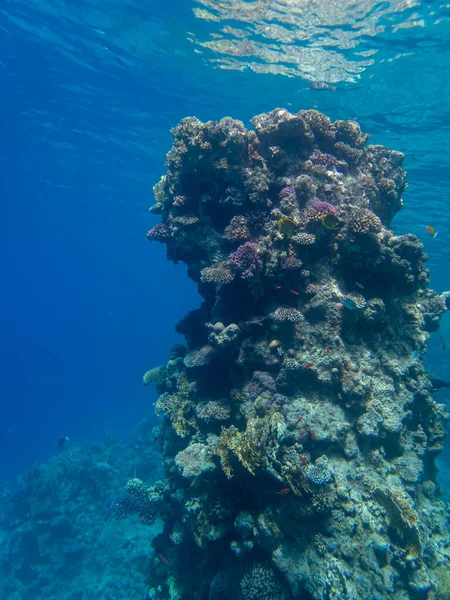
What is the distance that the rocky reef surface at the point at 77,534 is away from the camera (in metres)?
16.0

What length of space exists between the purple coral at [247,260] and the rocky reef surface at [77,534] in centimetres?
954

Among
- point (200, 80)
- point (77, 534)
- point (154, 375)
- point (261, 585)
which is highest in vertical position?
point (200, 80)

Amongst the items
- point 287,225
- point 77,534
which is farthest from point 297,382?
point 77,534

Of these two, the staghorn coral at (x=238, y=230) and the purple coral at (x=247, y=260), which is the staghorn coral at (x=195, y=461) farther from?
the staghorn coral at (x=238, y=230)

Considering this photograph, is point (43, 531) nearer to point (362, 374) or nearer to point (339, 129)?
point (362, 374)

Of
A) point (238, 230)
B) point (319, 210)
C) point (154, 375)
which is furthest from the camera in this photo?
point (154, 375)

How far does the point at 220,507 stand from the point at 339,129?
1046 cm

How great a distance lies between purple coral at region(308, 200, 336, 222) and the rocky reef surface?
11244 millimetres

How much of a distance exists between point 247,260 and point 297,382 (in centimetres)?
299

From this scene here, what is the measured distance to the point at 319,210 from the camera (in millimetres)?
7977

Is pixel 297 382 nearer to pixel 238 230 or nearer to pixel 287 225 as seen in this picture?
pixel 287 225

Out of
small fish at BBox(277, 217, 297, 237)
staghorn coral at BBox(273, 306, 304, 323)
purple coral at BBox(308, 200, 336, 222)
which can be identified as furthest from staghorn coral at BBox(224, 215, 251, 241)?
staghorn coral at BBox(273, 306, 304, 323)

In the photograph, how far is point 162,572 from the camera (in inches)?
356

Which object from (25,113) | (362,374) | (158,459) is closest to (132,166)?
(25,113)
